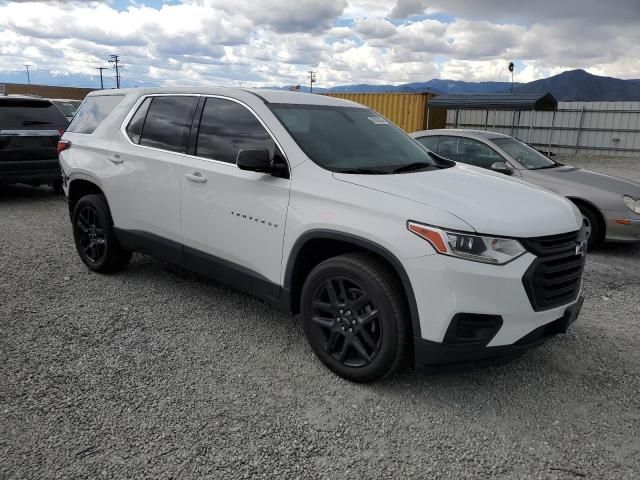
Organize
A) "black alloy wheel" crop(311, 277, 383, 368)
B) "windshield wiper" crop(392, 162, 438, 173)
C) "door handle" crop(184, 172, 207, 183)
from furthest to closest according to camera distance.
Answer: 1. "door handle" crop(184, 172, 207, 183)
2. "windshield wiper" crop(392, 162, 438, 173)
3. "black alloy wheel" crop(311, 277, 383, 368)

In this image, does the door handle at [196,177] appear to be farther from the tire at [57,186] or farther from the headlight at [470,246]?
the tire at [57,186]

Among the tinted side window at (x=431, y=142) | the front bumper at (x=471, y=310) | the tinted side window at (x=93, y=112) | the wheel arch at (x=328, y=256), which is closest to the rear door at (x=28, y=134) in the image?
the tinted side window at (x=93, y=112)

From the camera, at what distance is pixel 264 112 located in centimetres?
369

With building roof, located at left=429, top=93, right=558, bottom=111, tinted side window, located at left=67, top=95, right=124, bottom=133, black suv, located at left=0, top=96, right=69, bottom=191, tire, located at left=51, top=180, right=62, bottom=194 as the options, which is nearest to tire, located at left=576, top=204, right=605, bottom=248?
tinted side window, located at left=67, top=95, right=124, bottom=133

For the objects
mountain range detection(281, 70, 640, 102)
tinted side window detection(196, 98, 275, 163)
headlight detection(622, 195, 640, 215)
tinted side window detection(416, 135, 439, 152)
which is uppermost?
mountain range detection(281, 70, 640, 102)

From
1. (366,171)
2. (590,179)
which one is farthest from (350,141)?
(590,179)

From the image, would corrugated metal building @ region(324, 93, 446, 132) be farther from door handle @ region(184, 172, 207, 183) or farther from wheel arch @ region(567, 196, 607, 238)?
door handle @ region(184, 172, 207, 183)

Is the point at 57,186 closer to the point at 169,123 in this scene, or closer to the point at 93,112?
the point at 93,112

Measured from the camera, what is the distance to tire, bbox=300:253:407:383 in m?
2.92

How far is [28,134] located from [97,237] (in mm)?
4817

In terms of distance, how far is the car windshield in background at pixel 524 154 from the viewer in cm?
710

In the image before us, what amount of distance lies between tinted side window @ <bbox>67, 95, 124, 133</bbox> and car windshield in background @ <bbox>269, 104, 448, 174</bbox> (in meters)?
2.09

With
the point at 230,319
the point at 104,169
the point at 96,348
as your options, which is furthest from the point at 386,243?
the point at 104,169

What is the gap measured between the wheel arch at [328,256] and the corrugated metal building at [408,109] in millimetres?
17467
